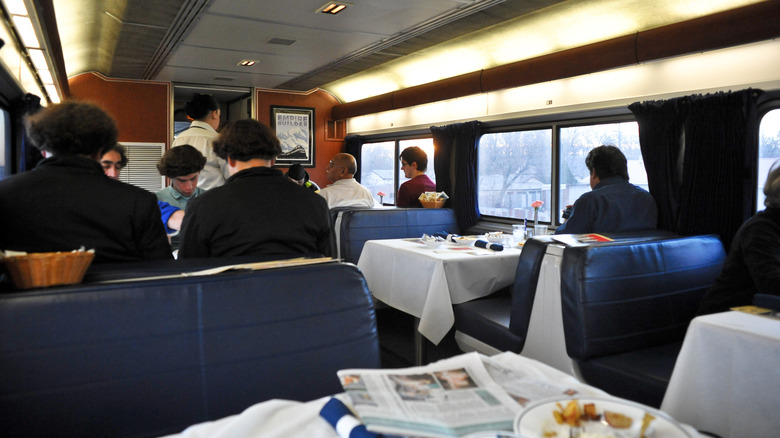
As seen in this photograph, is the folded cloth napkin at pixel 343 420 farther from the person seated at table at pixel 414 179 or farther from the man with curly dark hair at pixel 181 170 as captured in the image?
the person seated at table at pixel 414 179

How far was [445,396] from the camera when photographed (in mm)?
929

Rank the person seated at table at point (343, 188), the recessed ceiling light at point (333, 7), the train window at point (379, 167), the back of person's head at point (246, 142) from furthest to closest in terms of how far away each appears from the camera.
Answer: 1. the train window at point (379, 167)
2. the person seated at table at point (343, 188)
3. the recessed ceiling light at point (333, 7)
4. the back of person's head at point (246, 142)

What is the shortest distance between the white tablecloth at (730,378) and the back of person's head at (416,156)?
15.6ft

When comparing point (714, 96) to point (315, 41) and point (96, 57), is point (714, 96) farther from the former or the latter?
point (96, 57)

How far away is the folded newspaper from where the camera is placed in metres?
0.81

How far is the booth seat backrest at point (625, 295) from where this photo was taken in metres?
2.34

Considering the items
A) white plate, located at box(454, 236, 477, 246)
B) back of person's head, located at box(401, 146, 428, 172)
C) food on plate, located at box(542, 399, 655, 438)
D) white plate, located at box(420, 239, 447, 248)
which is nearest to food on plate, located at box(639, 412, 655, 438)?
food on plate, located at box(542, 399, 655, 438)

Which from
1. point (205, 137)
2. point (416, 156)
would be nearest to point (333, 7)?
point (205, 137)

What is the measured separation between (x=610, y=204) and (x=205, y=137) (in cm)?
294

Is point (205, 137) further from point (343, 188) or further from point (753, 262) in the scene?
point (753, 262)

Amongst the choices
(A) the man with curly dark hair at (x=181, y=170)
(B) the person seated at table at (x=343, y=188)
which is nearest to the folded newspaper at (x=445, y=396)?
(A) the man with curly dark hair at (x=181, y=170)

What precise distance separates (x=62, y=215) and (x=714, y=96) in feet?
12.9

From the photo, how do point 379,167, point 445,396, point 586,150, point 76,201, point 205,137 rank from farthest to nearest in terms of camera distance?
point 379,167 < point 586,150 < point 205,137 < point 76,201 < point 445,396

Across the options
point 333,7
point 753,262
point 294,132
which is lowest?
point 753,262
